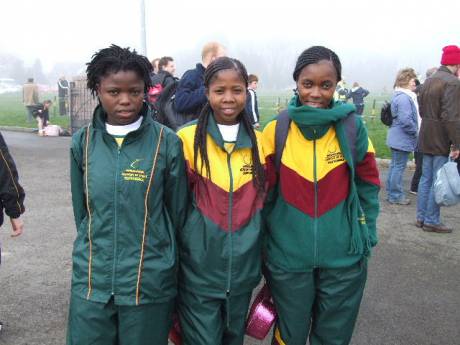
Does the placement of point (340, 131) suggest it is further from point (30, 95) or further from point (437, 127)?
point (30, 95)

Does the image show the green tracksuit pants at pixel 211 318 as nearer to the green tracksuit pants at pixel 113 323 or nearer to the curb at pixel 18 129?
the green tracksuit pants at pixel 113 323

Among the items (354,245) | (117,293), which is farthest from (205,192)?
(354,245)

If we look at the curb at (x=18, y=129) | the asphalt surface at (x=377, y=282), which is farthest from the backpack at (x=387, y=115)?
the curb at (x=18, y=129)

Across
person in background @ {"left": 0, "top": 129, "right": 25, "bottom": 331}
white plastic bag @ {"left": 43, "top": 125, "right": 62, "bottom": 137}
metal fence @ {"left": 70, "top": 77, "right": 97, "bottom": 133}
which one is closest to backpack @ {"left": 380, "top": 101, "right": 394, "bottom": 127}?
person in background @ {"left": 0, "top": 129, "right": 25, "bottom": 331}

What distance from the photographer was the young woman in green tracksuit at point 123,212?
2.13 meters

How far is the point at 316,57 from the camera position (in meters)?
2.32

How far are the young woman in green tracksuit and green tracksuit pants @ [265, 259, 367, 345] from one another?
563 millimetres

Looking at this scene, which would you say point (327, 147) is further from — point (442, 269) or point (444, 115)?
point (444, 115)

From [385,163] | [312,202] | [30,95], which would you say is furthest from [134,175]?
[30,95]

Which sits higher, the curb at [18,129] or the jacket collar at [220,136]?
the jacket collar at [220,136]

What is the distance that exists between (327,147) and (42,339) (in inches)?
88.2

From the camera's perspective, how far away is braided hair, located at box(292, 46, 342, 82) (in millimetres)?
2324

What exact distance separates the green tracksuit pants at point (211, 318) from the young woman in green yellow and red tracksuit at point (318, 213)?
24 centimetres

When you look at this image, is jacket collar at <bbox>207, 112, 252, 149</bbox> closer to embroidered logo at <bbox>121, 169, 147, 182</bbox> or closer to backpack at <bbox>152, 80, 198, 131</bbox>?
embroidered logo at <bbox>121, 169, 147, 182</bbox>
